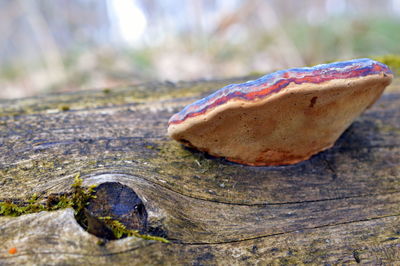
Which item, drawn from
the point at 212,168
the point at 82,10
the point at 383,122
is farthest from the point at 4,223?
the point at 82,10

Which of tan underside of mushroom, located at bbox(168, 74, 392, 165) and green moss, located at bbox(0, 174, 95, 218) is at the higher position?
tan underside of mushroom, located at bbox(168, 74, 392, 165)

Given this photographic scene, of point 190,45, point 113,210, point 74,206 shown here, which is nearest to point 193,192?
point 113,210

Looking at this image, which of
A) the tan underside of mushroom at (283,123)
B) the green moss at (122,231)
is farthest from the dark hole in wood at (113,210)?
the tan underside of mushroom at (283,123)

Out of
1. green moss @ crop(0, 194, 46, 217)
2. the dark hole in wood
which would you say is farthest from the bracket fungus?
green moss @ crop(0, 194, 46, 217)

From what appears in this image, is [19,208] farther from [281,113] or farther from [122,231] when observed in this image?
[281,113]

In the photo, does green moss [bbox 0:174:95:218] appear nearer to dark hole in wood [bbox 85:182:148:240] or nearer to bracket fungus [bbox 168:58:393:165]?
dark hole in wood [bbox 85:182:148:240]

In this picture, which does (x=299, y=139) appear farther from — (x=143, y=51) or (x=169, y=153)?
(x=143, y=51)
